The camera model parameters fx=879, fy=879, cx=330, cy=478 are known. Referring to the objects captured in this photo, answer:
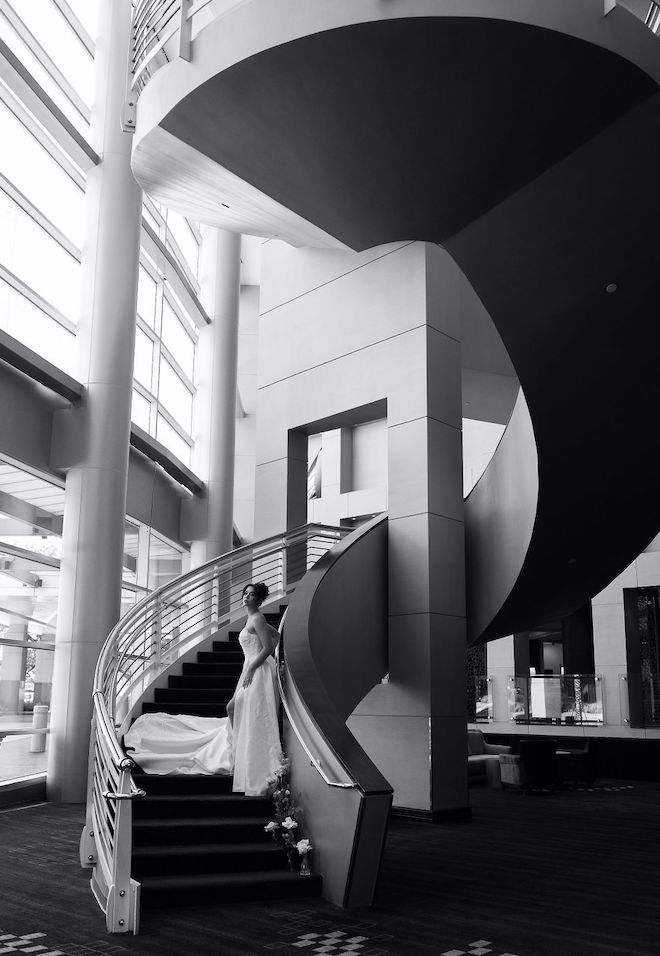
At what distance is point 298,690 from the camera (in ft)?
22.9

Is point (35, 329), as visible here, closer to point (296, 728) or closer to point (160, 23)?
point (160, 23)

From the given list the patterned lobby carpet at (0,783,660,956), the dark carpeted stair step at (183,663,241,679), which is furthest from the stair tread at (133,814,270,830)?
the dark carpeted stair step at (183,663,241,679)

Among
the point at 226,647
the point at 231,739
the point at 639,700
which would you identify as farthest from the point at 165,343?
the point at 639,700

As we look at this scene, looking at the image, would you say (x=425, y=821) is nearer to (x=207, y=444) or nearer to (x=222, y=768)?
(x=222, y=768)

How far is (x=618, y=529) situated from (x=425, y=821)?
5053 mm

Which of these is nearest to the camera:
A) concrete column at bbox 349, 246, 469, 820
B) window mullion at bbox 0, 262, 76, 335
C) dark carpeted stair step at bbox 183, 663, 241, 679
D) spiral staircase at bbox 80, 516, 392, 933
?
spiral staircase at bbox 80, 516, 392, 933

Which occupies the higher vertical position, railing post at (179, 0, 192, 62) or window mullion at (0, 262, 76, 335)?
railing post at (179, 0, 192, 62)

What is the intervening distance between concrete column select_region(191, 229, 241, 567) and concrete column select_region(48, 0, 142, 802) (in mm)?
6470

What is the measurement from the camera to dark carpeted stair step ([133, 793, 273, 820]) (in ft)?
22.4

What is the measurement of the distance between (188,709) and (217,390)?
39.0ft

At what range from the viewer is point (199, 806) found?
6.96 m

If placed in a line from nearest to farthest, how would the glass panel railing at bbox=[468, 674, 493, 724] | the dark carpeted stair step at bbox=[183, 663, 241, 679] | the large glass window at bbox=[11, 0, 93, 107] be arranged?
the dark carpeted stair step at bbox=[183, 663, 241, 679]
the large glass window at bbox=[11, 0, 93, 107]
the glass panel railing at bbox=[468, 674, 493, 724]

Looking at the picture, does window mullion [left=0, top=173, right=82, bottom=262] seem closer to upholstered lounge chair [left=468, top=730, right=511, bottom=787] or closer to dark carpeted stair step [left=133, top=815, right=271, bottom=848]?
dark carpeted stair step [left=133, top=815, right=271, bottom=848]

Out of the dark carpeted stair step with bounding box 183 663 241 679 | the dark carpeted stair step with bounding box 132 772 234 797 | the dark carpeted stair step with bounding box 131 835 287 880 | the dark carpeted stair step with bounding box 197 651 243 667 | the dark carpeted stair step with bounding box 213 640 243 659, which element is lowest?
the dark carpeted stair step with bounding box 131 835 287 880
